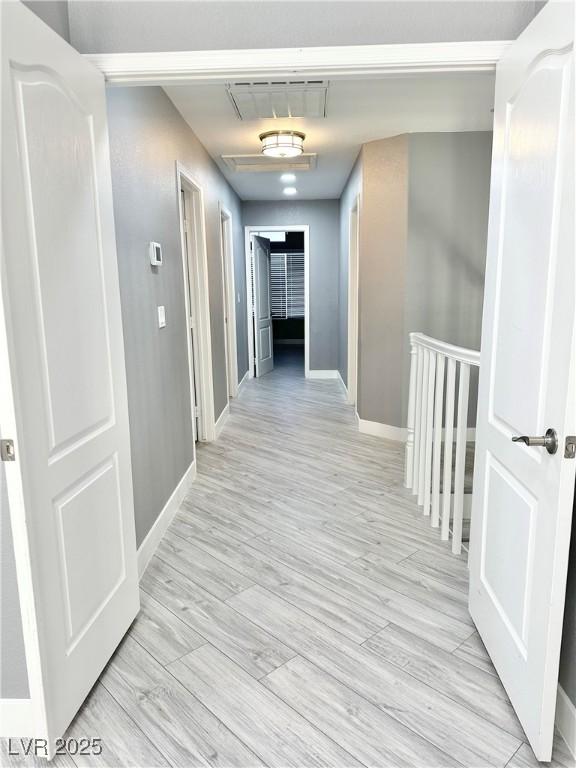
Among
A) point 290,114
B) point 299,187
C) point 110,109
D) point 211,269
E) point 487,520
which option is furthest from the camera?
point 299,187

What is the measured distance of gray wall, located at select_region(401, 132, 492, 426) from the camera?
4020 millimetres

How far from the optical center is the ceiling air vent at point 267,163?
4621 mm

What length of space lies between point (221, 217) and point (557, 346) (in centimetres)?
464

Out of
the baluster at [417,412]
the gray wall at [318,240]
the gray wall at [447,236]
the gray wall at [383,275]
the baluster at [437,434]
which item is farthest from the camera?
the gray wall at [318,240]

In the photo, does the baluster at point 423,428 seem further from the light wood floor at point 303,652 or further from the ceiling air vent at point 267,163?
the ceiling air vent at point 267,163

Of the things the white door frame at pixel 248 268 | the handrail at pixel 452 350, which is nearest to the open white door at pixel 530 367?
the handrail at pixel 452 350

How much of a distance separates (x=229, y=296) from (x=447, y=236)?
2577 millimetres

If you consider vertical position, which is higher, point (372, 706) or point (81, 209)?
point (81, 209)

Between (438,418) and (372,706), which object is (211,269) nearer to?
(438,418)

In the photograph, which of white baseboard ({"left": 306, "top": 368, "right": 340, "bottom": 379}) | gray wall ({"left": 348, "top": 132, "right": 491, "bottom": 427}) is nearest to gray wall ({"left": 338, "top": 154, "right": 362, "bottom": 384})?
white baseboard ({"left": 306, "top": 368, "right": 340, "bottom": 379})

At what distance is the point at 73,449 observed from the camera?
5.01ft

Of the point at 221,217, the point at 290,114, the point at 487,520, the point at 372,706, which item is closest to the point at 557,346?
the point at 487,520

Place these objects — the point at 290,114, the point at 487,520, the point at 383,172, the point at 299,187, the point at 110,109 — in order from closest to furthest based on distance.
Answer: the point at 487,520
the point at 110,109
the point at 290,114
the point at 383,172
the point at 299,187

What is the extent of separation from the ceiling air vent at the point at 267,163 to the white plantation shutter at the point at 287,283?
573 centimetres
